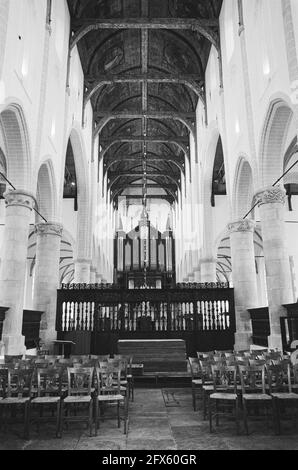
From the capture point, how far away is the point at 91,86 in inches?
787

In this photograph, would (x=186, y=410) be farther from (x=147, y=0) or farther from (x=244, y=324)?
(x=147, y=0)

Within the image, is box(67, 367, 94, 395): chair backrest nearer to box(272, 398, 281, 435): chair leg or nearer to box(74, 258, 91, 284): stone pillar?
box(272, 398, 281, 435): chair leg

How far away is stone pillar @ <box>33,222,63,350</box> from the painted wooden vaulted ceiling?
8.04 m

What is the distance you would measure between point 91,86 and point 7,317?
43.8 feet

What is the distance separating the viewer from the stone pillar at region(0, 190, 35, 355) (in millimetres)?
10656

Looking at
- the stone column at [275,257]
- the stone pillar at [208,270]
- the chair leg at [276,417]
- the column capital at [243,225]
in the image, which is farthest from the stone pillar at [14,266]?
the stone pillar at [208,270]

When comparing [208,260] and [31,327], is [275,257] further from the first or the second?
[208,260]

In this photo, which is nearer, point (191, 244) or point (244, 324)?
point (244, 324)

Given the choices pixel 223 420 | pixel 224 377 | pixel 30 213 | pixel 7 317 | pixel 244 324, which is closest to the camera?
pixel 223 420

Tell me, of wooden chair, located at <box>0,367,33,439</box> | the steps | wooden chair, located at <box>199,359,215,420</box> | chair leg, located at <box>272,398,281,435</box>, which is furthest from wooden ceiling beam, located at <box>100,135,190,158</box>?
chair leg, located at <box>272,398,281,435</box>

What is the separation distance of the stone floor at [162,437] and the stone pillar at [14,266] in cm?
543

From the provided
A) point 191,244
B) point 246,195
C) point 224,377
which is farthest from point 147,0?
point 224,377

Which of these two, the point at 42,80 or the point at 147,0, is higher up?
the point at 147,0

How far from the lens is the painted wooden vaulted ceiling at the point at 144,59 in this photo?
1712 cm
